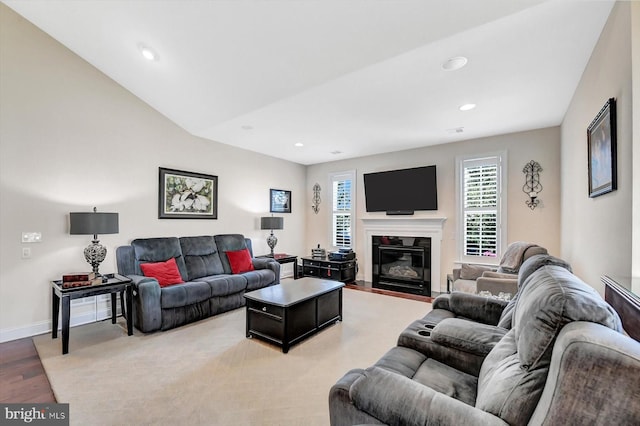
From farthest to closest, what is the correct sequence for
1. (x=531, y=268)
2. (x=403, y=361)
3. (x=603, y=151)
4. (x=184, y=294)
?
1. (x=184, y=294)
2. (x=603, y=151)
3. (x=531, y=268)
4. (x=403, y=361)

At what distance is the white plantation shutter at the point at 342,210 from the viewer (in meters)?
6.32

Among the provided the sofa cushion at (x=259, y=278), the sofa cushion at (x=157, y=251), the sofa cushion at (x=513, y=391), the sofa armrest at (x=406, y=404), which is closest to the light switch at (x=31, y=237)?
the sofa cushion at (x=157, y=251)

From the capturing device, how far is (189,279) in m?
A: 4.23

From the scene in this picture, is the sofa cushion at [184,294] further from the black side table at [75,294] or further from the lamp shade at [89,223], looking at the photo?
the lamp shade at [89,223]

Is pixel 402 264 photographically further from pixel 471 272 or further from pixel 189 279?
pixel 189 279

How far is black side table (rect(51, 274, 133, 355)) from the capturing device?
2.86 meters

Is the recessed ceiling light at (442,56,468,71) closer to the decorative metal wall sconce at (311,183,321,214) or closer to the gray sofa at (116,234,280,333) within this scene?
the gray sofa at (116,234,280,333)

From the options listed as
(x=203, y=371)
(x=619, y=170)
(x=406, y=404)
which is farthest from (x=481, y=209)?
(x=203, y=371)

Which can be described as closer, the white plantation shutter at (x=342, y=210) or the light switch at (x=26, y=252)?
the light switch at (x=26, y=252)

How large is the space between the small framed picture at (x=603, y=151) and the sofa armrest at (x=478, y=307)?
1.09 meters

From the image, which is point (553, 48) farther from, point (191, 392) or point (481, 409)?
point (191, 392)

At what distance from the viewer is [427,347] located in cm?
183

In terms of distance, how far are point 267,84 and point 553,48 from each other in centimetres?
262

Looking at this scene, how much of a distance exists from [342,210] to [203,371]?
446 cm
